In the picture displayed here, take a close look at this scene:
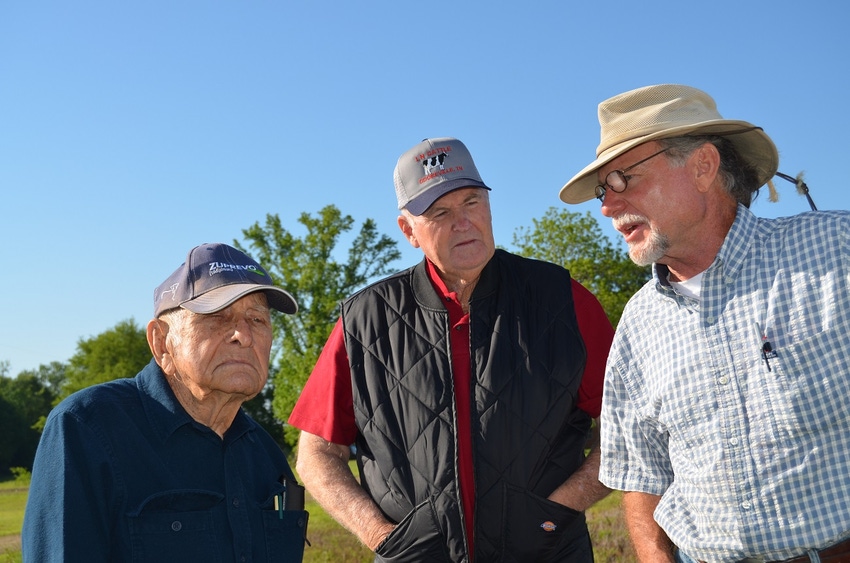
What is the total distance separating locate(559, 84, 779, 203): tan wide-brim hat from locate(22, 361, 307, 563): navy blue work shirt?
81.8 inches

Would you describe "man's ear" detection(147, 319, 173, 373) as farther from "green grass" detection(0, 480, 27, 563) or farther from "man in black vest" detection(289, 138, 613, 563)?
"green grass" detection(0, 480, 27, 563)

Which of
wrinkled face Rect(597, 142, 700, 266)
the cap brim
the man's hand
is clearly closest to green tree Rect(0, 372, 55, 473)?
the man's hand

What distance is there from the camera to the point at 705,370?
10.8 ft

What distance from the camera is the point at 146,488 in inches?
121

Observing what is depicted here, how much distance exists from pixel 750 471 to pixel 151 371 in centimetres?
242

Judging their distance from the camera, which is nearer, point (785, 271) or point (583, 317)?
point (785, 271)

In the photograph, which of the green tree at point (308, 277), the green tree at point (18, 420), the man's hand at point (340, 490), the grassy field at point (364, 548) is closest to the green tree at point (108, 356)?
the green tree at point (18, 420)

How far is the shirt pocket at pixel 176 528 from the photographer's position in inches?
119

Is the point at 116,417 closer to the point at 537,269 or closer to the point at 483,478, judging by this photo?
the point at 483,478

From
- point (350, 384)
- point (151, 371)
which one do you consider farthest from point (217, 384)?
A: point (350, 384)

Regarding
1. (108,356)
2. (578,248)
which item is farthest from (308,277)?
(108,356)

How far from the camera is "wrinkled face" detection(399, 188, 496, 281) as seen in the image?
4.22m

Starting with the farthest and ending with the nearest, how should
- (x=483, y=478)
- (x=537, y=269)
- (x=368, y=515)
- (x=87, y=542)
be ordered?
(x=537, y=269) → (x=368, y=515) → (x=483, y=478) → (x=87, y=542)

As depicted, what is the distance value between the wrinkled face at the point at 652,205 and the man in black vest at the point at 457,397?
0.74 metres
